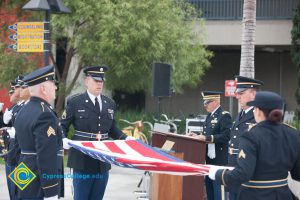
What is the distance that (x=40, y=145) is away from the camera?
5906mm

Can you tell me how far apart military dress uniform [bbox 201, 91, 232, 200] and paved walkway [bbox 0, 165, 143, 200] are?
2.44m

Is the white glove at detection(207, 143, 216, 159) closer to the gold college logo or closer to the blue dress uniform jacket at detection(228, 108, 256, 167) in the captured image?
the blue dress uniform jacket at detection(228, 108, 256, 167)

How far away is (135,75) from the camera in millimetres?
19750

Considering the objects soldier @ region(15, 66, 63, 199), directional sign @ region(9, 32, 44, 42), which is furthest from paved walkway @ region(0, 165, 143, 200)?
soldier @ region(15, 66, 63, 199)

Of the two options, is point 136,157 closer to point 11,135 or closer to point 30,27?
point 11,135

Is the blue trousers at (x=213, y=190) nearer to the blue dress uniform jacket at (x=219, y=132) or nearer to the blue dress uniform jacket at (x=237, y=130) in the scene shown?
the blue dress uniform jacket at (x=219, y=132)

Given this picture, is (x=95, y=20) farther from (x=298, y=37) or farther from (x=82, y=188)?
(x=82, y=188)

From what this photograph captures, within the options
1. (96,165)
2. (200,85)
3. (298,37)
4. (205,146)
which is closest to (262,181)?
(96,165)

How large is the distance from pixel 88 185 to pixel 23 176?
176cm

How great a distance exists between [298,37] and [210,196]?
1697cm

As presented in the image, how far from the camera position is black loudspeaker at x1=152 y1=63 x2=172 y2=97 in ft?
42.1

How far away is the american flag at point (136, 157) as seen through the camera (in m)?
5.85

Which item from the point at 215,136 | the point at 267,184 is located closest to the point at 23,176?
the point at 267,184

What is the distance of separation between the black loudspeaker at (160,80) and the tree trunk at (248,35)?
14.2 ft
